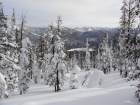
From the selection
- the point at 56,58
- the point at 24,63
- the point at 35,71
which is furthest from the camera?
the point at 35,71

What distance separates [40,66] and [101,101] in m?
32.8

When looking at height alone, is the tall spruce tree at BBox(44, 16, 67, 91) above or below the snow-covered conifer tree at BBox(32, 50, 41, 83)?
above

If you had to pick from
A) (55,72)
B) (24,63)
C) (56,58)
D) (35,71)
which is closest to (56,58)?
(56,58)

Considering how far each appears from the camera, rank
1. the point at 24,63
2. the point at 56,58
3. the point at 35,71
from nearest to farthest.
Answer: the point at 24,63
the point at 56,58
the point at 35,71

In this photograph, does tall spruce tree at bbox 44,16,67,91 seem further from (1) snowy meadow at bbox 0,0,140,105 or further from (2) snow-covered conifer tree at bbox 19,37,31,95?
(2) snow-covered conifer tree at bbox 19,37,31,95

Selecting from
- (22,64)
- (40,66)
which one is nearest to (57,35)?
(22,64)

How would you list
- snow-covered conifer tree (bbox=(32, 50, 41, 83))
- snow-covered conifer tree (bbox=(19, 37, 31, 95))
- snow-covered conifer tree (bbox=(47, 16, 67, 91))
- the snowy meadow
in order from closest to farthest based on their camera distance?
the snowy meadow
snow-covered conifer tree (bbox=(19, 37, 31, 95))
snow-covered conifer tree (bbox=(47, 16, 67, 91))
snow-covered conifer tree (bbox=(32, 50, 41, 83))

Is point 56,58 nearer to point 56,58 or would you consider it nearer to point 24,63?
point 56,58

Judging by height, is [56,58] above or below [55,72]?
above

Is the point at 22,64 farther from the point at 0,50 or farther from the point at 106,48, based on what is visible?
the point at 106,48

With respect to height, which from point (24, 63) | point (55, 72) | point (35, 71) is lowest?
point (35, 71)

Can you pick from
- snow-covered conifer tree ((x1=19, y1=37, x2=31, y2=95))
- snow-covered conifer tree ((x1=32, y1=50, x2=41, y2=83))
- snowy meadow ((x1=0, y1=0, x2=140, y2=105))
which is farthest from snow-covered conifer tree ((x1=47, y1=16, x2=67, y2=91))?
snow-covered conifer tree ((x1=32, y1=50, x2=41, y2=83))

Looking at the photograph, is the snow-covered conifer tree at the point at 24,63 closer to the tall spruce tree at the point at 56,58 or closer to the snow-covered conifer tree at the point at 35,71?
the tall spruce tree at the point at 56,58

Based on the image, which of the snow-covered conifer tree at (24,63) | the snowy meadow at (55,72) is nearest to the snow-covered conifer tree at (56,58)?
the snowy meadow at (55,72)
